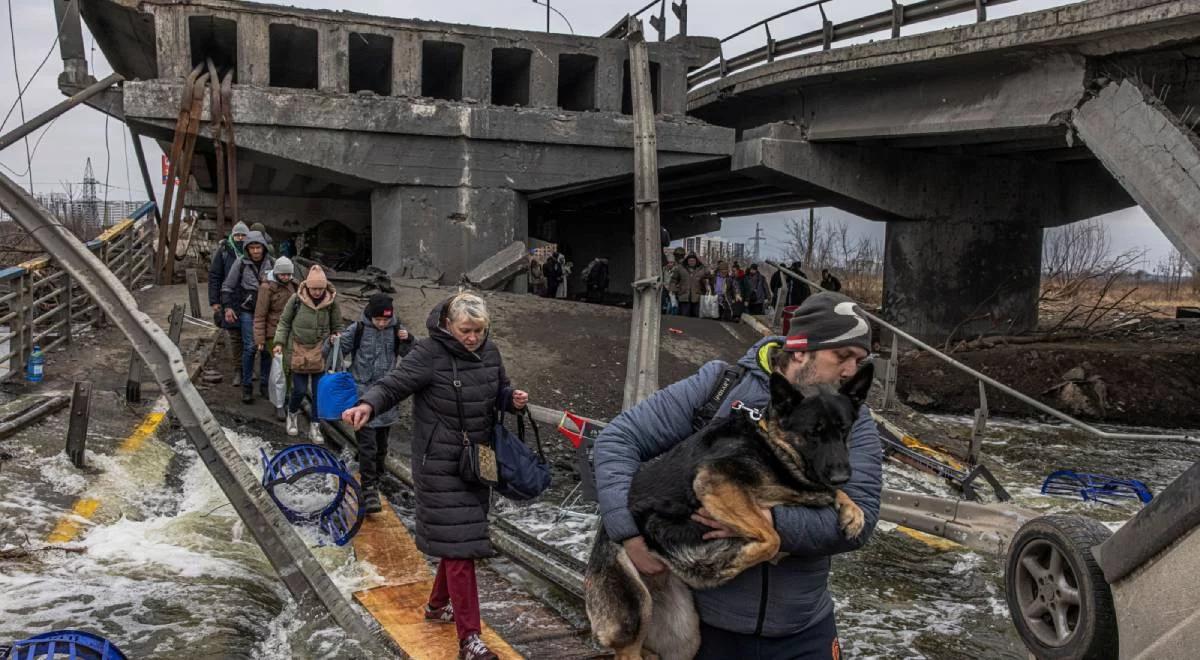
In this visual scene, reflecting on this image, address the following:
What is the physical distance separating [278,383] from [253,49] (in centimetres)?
809

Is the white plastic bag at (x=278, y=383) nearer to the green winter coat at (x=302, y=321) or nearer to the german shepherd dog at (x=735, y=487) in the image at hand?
the green winter coat at (x=302, y=321)

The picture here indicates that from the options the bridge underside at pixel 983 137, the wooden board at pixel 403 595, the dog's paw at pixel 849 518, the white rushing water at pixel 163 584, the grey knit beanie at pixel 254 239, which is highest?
the bridge underside at pixel 983 137

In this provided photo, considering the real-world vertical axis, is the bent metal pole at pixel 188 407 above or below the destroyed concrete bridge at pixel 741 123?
below

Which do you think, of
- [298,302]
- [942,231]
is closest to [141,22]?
[298,302]

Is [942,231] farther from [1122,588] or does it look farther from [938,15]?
[1122,588]

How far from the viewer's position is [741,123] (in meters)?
19.8

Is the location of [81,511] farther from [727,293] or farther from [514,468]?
[727,293]

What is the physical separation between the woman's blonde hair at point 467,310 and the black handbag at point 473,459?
233 millimetres

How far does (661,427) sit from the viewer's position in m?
2.60

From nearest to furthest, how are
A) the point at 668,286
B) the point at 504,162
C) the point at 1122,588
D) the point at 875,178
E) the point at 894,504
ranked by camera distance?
the point at 1122,588 < the point at 894,504 < the point at 504,162 < the point at 875,178 < the point at 668,286

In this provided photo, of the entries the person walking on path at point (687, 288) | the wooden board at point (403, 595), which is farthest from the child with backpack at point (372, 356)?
the person walking on path at point (687, 288)

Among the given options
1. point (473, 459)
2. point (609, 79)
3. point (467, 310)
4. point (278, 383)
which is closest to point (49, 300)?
point (278, 383)

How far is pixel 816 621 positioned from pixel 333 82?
1403cm

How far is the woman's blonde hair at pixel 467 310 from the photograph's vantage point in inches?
179
